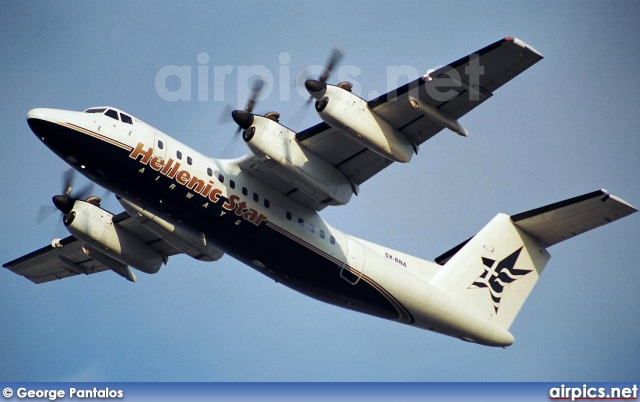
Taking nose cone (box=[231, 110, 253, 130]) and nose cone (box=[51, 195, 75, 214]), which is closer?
nose cone (box=[231, 110, 253, 130])

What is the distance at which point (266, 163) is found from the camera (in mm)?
18250

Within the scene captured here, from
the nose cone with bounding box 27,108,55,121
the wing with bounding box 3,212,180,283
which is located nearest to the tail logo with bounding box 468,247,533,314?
the wing with bounding box 3,212,180,283

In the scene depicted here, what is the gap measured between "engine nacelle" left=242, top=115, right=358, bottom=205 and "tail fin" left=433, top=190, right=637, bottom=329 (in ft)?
11.6

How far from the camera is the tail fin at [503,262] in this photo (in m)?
20.5

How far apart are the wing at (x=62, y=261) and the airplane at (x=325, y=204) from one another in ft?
1.02

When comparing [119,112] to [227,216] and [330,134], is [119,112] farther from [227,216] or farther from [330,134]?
[330,134]

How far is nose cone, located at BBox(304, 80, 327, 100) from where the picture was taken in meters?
17.4

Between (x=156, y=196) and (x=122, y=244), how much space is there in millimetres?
4560

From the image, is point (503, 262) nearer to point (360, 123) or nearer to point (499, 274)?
point (499, 274)

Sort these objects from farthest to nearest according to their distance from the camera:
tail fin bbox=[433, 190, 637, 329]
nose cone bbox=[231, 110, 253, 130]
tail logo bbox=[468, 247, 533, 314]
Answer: tail logo bbox=[468, 247, 533, 314]
tail fin bbox=[433, 190, 637, 329]
nose cone bbox=[231, 110, 253, 130]

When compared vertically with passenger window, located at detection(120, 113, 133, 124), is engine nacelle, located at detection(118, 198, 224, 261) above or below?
below

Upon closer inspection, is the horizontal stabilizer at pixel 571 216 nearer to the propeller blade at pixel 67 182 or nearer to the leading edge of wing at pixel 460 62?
the leading edge of wing at pixel 460 62

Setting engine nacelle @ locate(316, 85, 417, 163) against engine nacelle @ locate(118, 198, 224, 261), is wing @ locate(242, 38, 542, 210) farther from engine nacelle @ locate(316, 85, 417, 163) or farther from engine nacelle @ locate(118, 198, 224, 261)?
engine nacelle @ locate(118, 198, 224, 261)

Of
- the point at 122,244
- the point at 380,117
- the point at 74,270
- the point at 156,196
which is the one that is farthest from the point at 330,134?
the point at 74,270
